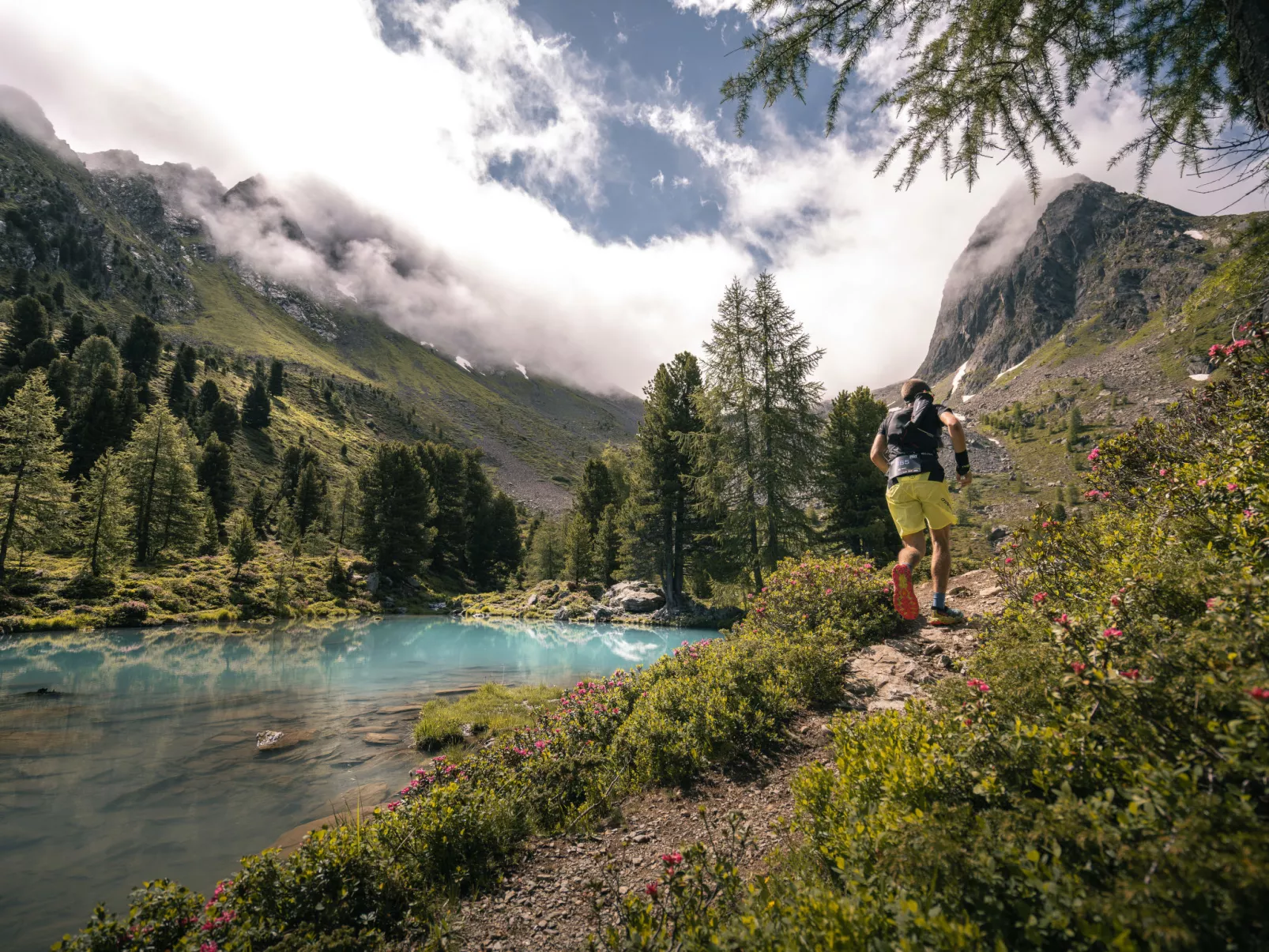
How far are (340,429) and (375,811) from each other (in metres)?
164

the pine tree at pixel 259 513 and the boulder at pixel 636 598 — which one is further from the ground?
the pine tree at pixel 259 513

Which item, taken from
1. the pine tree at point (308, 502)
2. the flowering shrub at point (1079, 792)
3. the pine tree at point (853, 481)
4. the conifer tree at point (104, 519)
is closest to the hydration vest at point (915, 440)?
the flowering shrub at point (1079, 792)

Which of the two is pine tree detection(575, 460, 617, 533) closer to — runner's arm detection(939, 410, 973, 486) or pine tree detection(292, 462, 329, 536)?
pine tree detection(292, 462, 329, 536)

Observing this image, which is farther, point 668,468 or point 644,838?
point 668,468

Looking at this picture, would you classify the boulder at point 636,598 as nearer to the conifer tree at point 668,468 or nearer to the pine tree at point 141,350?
the conifer tree at point 668,468

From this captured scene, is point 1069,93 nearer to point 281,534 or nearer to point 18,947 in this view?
point 18,947

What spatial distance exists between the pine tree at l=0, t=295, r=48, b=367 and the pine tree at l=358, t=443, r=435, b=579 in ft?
173

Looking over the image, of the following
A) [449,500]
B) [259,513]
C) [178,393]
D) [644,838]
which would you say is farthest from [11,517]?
[178,393]

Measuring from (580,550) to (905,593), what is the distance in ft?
144

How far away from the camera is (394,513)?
5247 cm

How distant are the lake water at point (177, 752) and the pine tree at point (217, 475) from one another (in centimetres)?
4382

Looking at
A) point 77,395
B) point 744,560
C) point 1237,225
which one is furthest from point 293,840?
point 77,395

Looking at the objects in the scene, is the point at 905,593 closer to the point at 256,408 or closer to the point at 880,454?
the point at 880,454

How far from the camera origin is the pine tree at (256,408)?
10656cm
